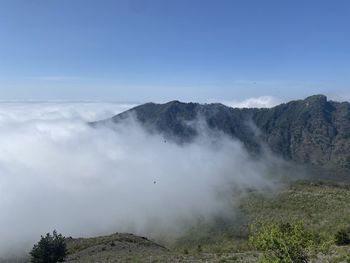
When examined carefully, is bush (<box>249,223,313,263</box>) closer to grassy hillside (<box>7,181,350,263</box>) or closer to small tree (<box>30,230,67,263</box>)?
grassy hillside (<box>7,181,350,263</box>)

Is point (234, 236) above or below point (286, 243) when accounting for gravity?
below

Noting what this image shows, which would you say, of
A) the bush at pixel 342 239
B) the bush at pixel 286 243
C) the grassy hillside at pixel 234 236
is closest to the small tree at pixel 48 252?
the grassy hillside at pixel 234 236

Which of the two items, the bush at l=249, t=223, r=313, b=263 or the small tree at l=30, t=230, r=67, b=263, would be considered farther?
the small tree at l=30, t=230, r=67, b=263

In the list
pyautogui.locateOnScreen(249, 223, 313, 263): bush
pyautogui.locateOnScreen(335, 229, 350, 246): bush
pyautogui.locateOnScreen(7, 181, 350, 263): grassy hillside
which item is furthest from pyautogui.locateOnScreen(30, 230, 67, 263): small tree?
pyautogui.locateOnScreen(249, 223, 313, 263): bush

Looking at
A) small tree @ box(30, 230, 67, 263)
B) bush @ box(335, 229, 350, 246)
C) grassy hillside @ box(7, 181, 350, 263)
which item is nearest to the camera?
grassy hillside @ box(7, 181, 350, 263)

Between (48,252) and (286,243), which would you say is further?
(48,252)

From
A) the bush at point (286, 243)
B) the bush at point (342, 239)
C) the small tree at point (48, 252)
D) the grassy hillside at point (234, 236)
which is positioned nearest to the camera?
the bush at point (286, 243)

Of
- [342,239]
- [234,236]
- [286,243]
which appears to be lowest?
[234,236]

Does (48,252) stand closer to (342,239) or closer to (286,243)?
(342,239)

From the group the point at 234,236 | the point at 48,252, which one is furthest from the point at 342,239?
the point at 234,236

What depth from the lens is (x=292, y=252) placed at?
75.8 feet

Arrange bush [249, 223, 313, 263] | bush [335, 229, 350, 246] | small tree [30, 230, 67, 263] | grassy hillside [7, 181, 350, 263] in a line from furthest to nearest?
1. small tree [30, 230, 67, 263]
2. bush [335, 229, 350, 246]
3. grassy hillside [7, 181, 350, 263]
4. bush [249, 223, 313, 263]

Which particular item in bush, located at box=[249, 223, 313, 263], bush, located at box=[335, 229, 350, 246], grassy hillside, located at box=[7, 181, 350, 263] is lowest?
grassy hillside, located at box=[7, 181, 350, 263]

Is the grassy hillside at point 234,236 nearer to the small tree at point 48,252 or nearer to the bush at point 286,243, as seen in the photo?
the small tree at point 48,252
